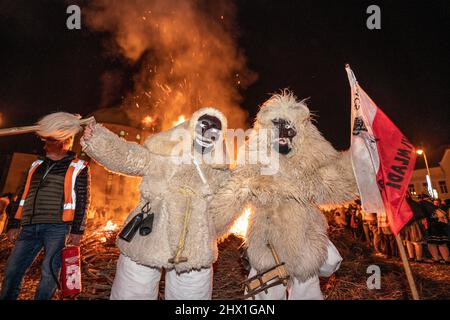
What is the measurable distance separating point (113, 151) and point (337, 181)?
2385 millimetres

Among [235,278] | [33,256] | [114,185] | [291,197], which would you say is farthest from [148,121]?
[291,197]

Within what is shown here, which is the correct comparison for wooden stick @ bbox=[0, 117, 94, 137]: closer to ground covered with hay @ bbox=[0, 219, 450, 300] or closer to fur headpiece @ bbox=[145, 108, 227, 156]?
fur headpiece @ bbox=[145, 108, 227, 156]

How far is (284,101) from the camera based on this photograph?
2.99 m

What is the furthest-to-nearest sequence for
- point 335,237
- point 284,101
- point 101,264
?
point 335,237, point 101,264, point 284,101

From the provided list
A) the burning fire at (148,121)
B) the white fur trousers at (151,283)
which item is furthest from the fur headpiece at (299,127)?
the burning fire at (148,121)

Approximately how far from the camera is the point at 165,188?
2.60 metres

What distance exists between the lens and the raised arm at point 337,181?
9.17ft

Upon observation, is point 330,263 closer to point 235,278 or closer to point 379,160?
point 379,160

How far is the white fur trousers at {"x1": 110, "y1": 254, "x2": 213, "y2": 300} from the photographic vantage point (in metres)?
2.38

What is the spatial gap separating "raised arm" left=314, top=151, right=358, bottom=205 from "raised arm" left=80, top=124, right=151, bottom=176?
1.94m

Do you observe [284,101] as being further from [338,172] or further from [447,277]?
[447,277]

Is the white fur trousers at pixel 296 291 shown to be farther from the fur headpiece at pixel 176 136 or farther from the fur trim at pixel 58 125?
the fur trim at pixel 58 125
